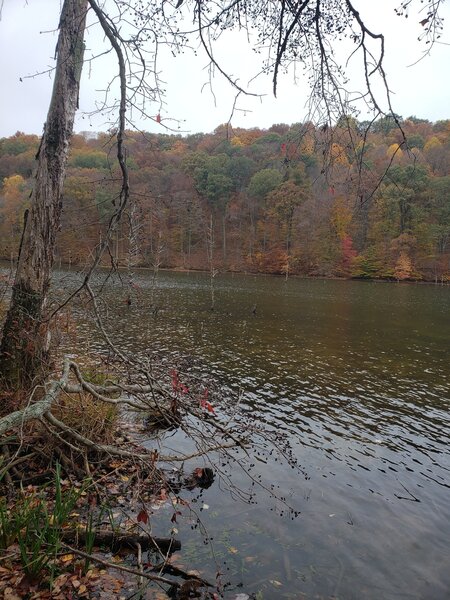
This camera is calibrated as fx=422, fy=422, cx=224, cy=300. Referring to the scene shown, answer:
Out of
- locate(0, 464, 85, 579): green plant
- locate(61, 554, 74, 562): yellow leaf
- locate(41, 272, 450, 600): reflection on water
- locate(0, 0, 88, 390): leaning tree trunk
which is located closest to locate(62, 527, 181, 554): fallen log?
locate(61, 554, 74, 562): yellow leaf

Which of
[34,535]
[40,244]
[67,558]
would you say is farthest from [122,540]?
[40,244]

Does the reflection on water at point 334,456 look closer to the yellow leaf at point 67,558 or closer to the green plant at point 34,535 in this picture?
the yellow leaf at point 67,558

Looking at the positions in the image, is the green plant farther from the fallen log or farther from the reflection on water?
the reflection on water

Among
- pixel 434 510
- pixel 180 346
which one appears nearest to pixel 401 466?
pixel 434 510

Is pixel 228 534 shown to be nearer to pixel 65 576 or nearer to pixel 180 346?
pixel 65 576

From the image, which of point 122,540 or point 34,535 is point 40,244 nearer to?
point 34,535

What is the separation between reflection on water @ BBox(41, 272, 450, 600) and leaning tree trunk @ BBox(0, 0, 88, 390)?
3.98 feet

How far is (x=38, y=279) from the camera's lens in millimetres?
6383

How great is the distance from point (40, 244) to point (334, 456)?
278 inches

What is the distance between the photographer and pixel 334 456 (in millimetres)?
8914

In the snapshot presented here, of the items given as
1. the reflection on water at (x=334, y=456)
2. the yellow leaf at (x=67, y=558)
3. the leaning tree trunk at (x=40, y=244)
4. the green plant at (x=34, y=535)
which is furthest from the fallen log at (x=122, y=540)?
the leaning tree trunk at (x=40, y=244)

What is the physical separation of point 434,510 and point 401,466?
161 cm

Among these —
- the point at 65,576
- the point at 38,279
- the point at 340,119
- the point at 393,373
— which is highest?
the point at 340,119

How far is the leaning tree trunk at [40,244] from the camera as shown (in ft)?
20.2
